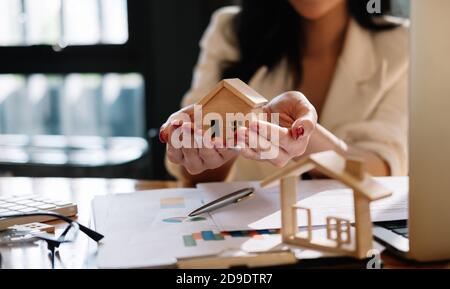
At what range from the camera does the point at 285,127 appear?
629 mm

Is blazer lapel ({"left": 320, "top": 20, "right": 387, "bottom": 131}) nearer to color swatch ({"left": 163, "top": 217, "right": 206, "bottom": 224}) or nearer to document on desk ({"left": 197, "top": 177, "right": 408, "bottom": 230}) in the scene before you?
document on desk ({"left": 197, "top": 177, "right": 408, "bottom": 230})

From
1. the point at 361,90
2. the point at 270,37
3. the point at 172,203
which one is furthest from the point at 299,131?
the point at 270,37

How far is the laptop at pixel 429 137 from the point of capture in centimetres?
55

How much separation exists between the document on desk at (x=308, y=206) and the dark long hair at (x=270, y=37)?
27.4 inches

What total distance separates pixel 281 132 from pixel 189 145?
0.39 feet

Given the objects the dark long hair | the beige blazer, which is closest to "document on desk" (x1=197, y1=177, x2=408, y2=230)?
the beige blazer

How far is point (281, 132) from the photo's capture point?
23.8 inches

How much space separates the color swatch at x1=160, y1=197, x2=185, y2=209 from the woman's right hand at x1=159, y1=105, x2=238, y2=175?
60mm

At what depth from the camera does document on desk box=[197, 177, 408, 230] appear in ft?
2.12

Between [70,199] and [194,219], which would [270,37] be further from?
[194,219]

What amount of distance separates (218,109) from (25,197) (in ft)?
1.22

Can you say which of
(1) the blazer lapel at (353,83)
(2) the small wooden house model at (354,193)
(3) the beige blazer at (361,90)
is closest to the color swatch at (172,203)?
(2) the small wooden house model at (354,193)
